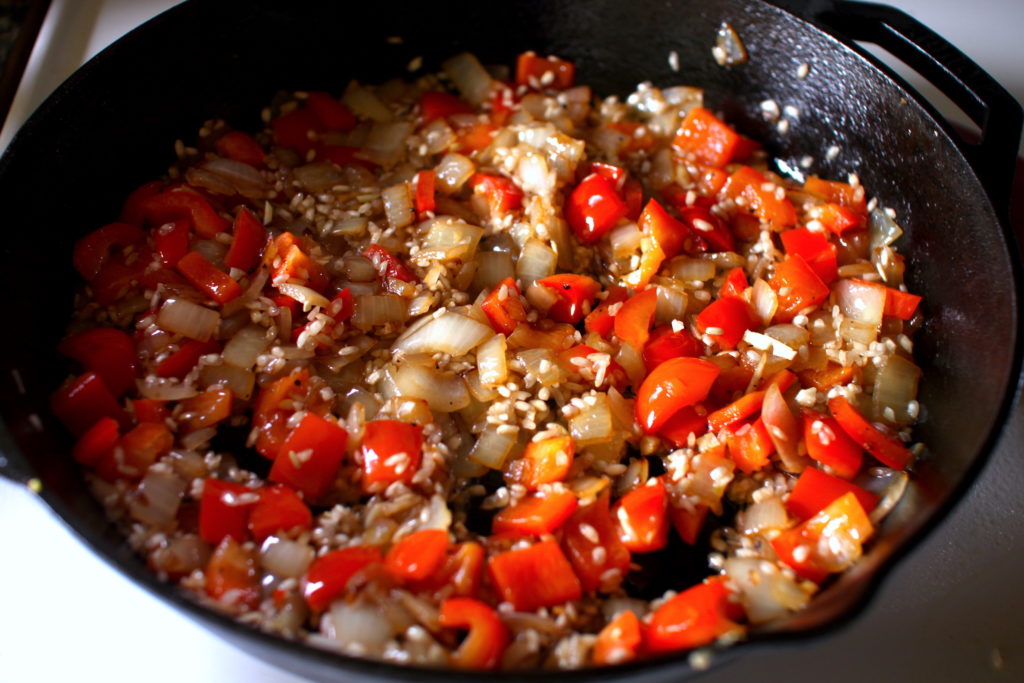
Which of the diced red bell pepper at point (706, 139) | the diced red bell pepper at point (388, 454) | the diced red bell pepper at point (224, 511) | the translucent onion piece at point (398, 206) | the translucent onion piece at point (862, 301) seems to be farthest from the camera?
the diced red bell pepper at point (706, 139)

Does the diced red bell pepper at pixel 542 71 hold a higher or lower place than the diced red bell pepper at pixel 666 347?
higher

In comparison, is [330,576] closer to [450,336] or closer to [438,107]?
[450,336]

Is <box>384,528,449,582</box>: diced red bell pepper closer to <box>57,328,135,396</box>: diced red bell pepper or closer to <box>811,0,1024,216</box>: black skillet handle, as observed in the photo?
<box>57,328,135,396</box>: diced red bell pepper

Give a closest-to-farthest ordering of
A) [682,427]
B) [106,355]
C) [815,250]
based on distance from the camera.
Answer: [106,355]
[682,427]
[815,250]

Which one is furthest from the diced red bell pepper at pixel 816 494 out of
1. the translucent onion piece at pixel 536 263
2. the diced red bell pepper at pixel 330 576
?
the diced red bell pepper at pixel 330 576

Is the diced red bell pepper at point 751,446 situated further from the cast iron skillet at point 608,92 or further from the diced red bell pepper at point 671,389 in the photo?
the cast iron skillet at point 608,92

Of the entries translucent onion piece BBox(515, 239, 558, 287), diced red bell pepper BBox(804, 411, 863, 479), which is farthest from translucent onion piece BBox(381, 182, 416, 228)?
diced red bell pepper BBox(804, 411, 863, 479)

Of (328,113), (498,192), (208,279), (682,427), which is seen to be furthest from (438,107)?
(682,427)
